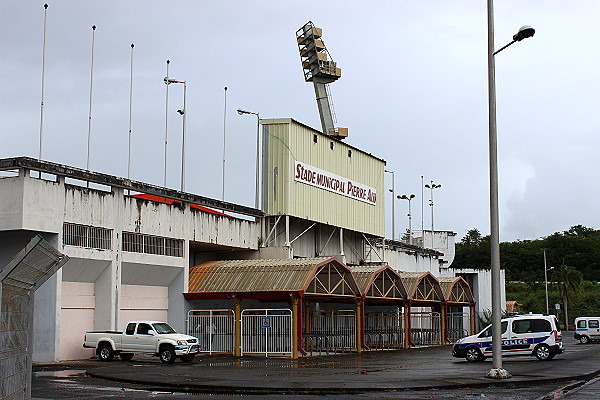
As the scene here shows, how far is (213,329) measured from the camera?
123 feet

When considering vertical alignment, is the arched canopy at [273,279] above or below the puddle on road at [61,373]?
above

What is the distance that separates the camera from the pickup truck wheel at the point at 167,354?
30359mm

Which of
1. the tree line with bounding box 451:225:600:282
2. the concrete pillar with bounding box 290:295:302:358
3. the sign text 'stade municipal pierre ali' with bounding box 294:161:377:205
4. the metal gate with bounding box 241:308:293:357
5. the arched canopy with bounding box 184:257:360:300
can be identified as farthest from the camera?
the tree line with bounding box 451:225:600:282

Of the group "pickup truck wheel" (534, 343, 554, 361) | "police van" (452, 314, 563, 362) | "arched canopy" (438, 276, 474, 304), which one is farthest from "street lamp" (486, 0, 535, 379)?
"arched canopy" (438, 276, 474, 304)

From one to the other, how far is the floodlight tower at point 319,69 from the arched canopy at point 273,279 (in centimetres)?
2081

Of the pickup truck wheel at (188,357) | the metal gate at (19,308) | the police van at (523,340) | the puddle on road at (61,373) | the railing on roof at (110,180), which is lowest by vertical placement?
the puddle on road at (61,373)

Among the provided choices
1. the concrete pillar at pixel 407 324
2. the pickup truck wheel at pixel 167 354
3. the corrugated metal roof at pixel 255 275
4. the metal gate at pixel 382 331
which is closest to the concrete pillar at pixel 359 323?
the corrugated metal roof at pixel 255 275

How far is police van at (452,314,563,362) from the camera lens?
31859 mm

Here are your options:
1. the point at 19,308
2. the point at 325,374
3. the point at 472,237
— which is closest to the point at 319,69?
the point at 325,374

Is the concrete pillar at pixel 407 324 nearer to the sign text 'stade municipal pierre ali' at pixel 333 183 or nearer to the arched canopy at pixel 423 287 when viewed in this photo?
the arched canopy at pixel 423 287

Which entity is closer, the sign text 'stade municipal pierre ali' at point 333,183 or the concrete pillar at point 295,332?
the concrete pillar at point 295,332

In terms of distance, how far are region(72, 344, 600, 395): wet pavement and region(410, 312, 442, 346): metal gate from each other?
55.6ft

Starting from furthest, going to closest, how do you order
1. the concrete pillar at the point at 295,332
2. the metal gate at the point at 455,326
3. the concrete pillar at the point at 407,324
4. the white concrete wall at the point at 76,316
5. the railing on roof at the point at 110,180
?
the metal gate at the point at 455,326 < the concrete pillar at the point at 407,324 < the concrete pillar at the point at 295,332 < the white concrete wall at the point at 76,316 < the railing on roof at the point at 110,180

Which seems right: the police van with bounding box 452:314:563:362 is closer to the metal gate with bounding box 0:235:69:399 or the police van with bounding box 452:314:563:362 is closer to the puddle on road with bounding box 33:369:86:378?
the puddle on road with bounding box 33:369:86:378
